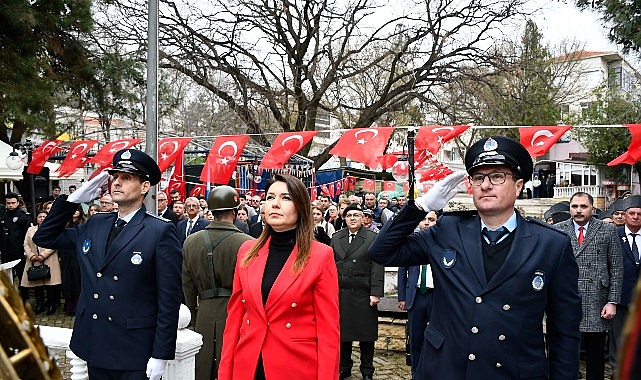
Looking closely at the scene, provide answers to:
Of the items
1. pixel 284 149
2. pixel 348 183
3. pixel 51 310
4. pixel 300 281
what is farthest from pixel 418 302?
pixel 348 183

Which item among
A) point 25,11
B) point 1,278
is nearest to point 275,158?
point 25,11

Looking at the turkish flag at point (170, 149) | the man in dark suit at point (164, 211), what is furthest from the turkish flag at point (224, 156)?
the man in dark suit at point (164, 211)

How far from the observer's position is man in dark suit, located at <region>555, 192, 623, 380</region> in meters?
6.16

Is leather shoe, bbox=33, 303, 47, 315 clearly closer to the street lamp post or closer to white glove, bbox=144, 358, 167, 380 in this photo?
the street lamp post

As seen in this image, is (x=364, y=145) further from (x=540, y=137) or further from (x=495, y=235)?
(x=495, y=235)

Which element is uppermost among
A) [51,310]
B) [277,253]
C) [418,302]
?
[277,253]

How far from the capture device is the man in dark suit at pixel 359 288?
6980 mm

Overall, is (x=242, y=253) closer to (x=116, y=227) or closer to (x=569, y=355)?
(x=116, y=227)

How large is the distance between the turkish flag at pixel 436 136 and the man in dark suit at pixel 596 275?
4.26m

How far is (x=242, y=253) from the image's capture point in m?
3.61

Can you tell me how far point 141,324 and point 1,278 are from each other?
2693 mm

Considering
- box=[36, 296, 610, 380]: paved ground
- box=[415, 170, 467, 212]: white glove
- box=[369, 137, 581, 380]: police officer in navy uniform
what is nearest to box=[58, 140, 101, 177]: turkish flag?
box=[36, 296, 610, 380]: paved ground

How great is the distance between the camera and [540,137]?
9.91 m

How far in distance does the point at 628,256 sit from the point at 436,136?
4.54m
